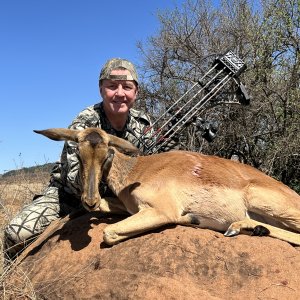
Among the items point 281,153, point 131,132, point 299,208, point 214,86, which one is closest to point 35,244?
point 131,132

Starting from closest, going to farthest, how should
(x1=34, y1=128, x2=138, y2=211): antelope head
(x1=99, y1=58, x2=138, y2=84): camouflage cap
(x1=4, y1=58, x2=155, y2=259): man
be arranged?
(x1=34, y1=128, x2=138, y2=211): antelope head
(x1=4, y1=58, x2=155, y2=259): man
(x1=99, y1=58, x2=138, y2=84): camouflage cap

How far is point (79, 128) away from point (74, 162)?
52 cm

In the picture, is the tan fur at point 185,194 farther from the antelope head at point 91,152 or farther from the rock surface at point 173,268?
the rock surface at point 173,268

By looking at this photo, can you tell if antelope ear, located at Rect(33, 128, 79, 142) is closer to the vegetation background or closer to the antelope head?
the antelope head

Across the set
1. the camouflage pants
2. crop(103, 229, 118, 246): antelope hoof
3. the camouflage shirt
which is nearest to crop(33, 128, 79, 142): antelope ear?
the camouflage shirt

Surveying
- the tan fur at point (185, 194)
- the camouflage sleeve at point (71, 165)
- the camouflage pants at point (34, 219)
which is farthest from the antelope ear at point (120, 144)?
the camouflage pants at point (34, 219)

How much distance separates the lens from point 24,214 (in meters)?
6.12

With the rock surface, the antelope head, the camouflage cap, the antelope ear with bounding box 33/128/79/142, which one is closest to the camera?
the rock surface

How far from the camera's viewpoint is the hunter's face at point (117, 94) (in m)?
6.23

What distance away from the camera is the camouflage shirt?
18.9 ft

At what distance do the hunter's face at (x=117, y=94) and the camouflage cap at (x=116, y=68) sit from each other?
0.05 m

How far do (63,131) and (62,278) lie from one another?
1.41 metres

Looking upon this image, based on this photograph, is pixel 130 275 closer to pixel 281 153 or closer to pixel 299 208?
pixel 299 208

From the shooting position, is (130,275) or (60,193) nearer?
(130,275)
